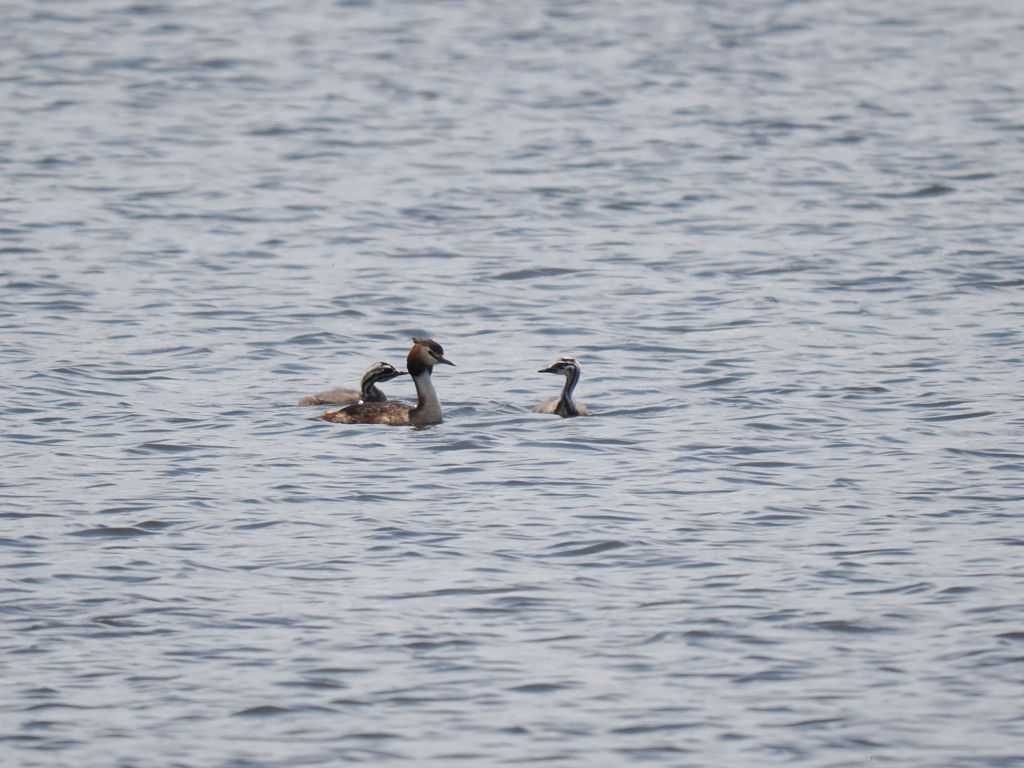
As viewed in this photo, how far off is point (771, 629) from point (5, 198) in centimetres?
1710

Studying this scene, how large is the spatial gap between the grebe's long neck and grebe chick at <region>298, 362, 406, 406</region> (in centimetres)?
167

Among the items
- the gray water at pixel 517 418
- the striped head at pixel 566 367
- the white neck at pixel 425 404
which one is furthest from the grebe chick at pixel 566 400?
the white neck at pixel 425 404

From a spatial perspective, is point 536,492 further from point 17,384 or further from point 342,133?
point 342,133

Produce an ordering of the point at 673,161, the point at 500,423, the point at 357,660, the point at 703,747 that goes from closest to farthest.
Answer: the point at 703,747 → the point at 357,660 → the point at 500,423 → the point at 673,161

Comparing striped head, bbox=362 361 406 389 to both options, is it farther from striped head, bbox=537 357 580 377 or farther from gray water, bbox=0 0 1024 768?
striped head, bbox=537 357 580 377

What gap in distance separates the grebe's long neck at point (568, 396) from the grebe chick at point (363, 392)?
1667 millimetres

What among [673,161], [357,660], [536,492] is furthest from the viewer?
[673,161]

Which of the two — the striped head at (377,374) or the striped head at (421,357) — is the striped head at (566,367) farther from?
the striped head at (377,374)

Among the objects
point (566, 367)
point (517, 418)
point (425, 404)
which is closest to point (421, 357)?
point (425, 404)

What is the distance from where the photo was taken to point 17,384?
1563 centimetres

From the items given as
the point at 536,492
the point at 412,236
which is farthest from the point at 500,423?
the point at 412,236

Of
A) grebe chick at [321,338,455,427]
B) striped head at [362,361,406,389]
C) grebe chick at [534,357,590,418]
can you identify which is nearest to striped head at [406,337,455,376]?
grebe chick at [321,338,455,427]

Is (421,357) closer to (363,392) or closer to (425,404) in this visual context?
(425,404)

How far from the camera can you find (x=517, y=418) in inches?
591
